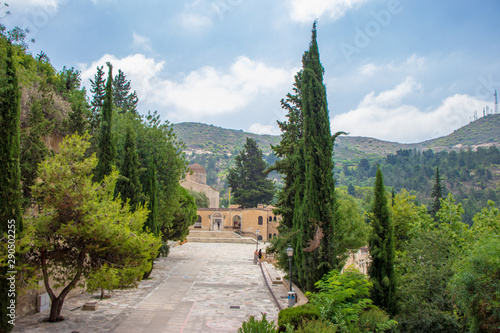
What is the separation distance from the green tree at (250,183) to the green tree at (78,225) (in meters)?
47.6

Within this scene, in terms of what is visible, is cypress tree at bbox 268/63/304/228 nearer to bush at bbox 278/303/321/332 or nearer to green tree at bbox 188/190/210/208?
bush at bbox 278/303/321/332

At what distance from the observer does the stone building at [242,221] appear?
55469mm

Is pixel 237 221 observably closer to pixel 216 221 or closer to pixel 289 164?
pixel 216 221

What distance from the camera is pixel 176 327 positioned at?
10578 mm

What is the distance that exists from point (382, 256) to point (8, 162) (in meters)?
11.1

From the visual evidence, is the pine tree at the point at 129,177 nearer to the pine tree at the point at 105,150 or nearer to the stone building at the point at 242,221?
the pine tree at the point at 105,150

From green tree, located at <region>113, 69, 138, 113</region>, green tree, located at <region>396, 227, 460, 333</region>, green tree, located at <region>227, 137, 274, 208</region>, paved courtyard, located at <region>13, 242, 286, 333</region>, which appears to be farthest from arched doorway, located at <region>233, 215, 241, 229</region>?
green tree, located at <region>396, 227, 460, 333</region>

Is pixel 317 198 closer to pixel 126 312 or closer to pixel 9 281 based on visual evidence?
pixel 126 312

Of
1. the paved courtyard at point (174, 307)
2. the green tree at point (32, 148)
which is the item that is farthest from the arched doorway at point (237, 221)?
the green tree at point (32, 148)

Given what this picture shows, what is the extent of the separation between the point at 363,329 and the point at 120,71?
35.7m

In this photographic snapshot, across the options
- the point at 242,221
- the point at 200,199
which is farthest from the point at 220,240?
the point at 200,199

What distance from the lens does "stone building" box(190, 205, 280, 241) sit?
55.5 meters

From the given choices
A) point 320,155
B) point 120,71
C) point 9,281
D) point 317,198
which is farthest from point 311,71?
point 120,71

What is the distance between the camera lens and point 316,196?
13.6 metres
